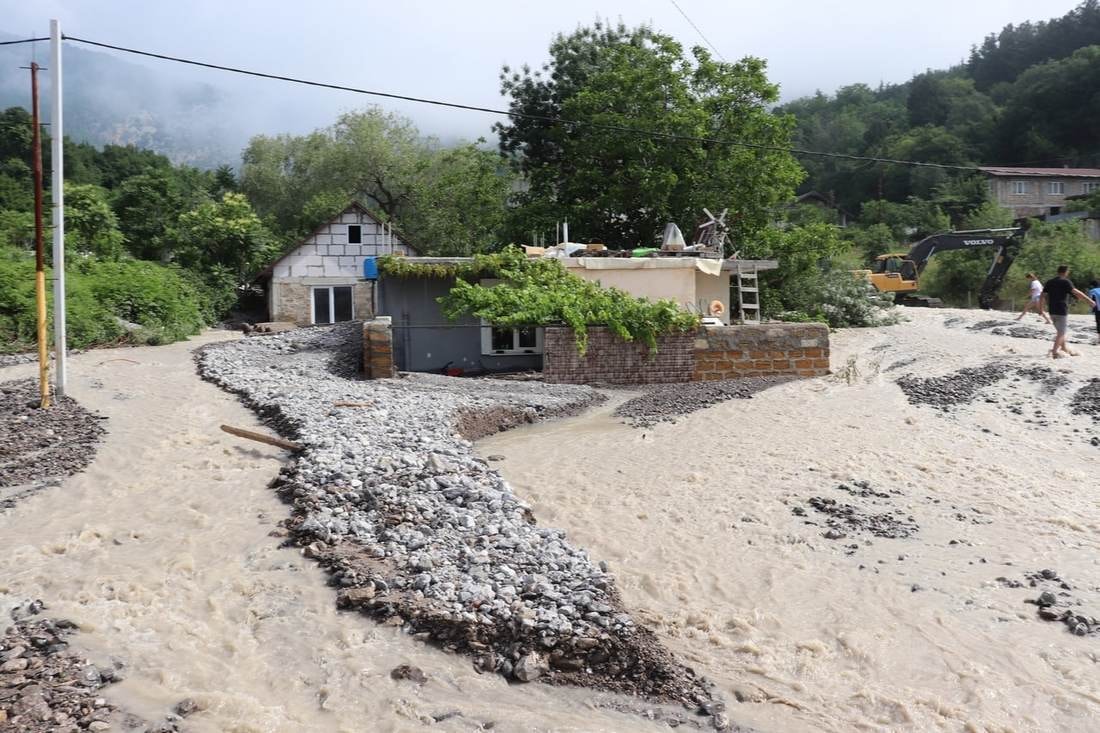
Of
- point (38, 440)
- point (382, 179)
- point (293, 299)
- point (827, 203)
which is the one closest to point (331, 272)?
point (293, 299)

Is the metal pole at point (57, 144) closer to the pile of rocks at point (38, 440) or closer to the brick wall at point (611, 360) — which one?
the pile of rocks at point (38, 440)

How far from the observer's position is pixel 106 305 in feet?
78.3

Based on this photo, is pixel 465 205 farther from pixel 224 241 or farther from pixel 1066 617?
pixel 1066 617

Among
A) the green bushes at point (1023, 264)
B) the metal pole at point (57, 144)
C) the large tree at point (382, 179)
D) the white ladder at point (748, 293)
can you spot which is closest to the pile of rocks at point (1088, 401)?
the white ladder at point (748, 293)

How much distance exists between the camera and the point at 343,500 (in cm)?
825

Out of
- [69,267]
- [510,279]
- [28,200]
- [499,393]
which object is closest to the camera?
[499,393]

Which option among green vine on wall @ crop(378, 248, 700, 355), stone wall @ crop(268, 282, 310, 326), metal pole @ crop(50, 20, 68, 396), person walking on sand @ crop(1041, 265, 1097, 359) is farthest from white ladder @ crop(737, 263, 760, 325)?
stone wall @ crop(268, 282, 310, 326)

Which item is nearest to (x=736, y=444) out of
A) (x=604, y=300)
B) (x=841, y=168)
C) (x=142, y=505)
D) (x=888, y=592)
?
(x=888, y=592)

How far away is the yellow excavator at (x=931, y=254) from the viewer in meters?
32.1

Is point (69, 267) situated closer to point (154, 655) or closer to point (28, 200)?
point (28, 200)

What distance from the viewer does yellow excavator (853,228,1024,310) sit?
3206cm

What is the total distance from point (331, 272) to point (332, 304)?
3.80 feet

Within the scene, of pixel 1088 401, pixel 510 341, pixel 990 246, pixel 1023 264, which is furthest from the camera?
pixel 1023 264

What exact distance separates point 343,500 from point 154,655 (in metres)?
2.85
